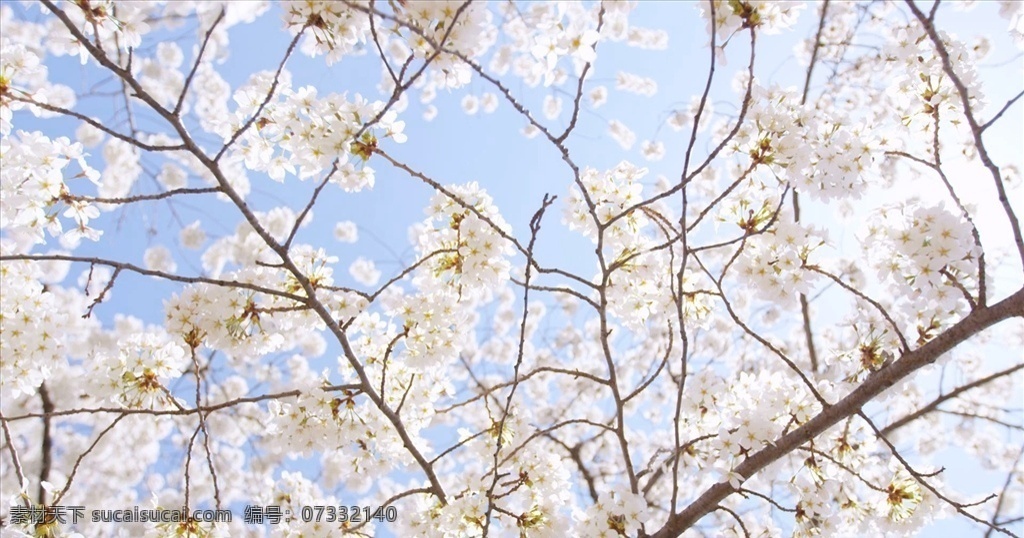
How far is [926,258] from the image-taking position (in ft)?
7.58

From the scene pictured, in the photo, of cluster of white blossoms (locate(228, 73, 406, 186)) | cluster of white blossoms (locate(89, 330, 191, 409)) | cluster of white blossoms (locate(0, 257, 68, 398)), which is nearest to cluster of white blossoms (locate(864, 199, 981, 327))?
cluster of white blossoms (locate(228, 73, 406, 186))

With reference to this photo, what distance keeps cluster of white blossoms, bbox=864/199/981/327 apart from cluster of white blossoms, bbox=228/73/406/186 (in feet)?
6.04

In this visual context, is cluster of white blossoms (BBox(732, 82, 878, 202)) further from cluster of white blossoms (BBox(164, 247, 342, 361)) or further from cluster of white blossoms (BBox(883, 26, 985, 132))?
cluster of white blossoms (BBox(164, 247, 342, 361))

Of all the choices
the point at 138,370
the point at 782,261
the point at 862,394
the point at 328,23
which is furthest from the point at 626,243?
the point at 138,370

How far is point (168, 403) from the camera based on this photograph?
9.38ft

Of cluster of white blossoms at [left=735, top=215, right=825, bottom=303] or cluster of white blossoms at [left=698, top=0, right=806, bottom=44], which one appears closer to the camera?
cluster of white blossoms at [left=698, top=0, right=806, bottom=44]

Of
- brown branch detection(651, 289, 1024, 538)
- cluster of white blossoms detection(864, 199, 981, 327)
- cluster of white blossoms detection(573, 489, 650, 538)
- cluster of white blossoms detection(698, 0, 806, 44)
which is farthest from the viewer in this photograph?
cluster of white blossoms detection(573, 489, 650, 538)

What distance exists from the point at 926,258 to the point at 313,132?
7.12 ft

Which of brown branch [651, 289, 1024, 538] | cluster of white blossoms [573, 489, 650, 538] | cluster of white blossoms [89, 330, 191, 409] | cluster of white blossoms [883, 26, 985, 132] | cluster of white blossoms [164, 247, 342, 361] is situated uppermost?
cluster of white blossoms [883, 26, 985, 132]

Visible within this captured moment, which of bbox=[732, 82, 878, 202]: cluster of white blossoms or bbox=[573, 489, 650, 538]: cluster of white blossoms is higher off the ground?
bbox=[732, 82, 878, 202]: cluster of white blossoms

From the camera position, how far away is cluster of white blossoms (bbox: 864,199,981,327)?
2260 mm

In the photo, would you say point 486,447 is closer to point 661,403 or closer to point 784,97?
point 784,97

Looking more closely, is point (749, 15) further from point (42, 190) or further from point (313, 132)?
point (42, 190)

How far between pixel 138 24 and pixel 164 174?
6.34 m
